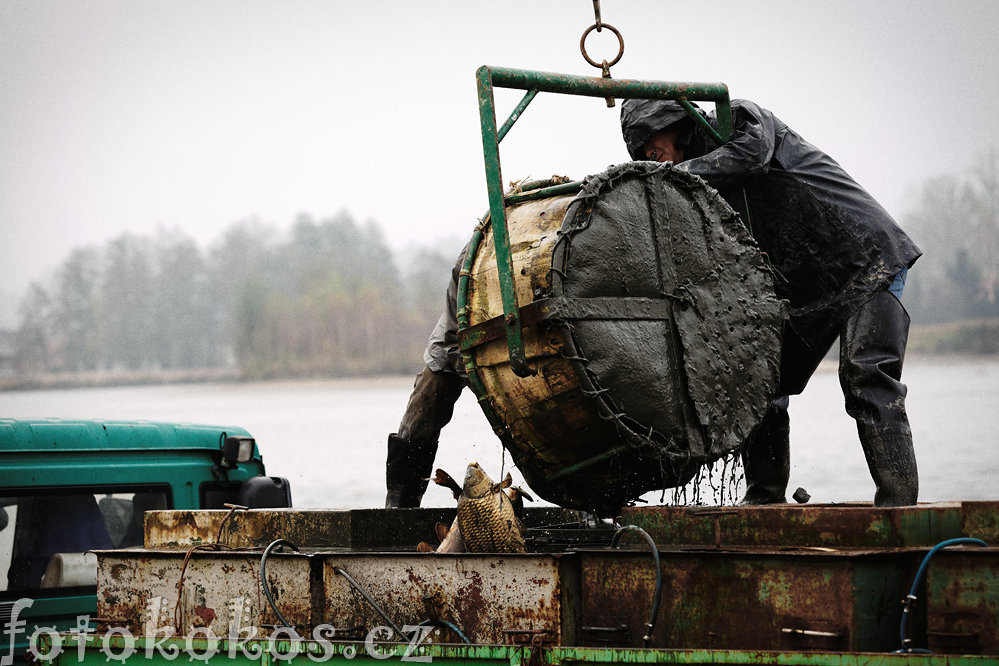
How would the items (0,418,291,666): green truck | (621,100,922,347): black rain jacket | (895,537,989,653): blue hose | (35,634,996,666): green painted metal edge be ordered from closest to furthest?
(35,634,996,666): green painted metal edge
(895,537,989,653): blue hose
(621,100,922,347): black rain jacket
(0,418,291,666): green truck

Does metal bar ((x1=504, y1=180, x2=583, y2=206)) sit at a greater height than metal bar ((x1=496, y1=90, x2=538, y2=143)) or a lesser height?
lesser

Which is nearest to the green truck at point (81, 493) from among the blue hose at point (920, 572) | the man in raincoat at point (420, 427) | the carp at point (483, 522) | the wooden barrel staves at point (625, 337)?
the man in raincoat at point (420, 427)

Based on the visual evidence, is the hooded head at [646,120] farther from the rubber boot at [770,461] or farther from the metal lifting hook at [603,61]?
the rubber boot at [770,461]

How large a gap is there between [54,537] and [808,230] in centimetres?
397

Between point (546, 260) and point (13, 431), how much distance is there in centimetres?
352

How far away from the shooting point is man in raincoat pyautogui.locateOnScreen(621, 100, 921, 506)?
4.12m

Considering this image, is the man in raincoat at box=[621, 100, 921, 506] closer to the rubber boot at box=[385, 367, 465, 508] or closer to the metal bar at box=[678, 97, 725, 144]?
the metal bar at box=[678, 97, 725, 144]

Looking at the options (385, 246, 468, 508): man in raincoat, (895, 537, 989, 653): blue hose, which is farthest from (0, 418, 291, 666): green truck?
(895, 537, 989, 653): blue hose

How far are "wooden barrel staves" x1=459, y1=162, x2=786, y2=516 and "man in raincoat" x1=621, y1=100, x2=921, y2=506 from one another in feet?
1.32

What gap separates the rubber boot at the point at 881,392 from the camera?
153 inches

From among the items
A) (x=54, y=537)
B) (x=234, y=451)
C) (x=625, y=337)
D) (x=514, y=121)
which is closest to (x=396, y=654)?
(x=625, y=337)

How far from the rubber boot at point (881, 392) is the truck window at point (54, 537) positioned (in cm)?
376

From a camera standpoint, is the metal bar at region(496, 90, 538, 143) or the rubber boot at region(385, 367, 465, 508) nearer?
the metal bar at region(496, 90, 538, 143)

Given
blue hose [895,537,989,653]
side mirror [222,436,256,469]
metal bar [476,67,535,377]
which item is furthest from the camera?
side mirror [222,436,256,469]
